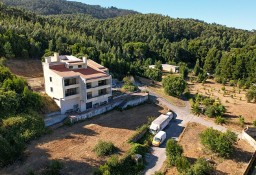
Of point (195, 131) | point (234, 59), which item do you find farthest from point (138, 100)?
point (234, 59)

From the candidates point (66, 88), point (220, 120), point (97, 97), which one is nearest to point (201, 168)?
point (220, 120)

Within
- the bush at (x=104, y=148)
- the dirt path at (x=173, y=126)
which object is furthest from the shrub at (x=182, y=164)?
the bush at (x=104, y=148)

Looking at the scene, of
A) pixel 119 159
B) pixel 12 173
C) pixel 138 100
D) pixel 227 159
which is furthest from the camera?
pixel 138 100

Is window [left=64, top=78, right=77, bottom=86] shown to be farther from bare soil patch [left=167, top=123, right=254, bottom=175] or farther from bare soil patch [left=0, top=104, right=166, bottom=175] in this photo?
bare soil patch [left=167, top=123, right=254, bottom=175]

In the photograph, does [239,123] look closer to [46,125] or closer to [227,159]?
[227,159]

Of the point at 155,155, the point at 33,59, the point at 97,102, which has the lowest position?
the point at 155,155
